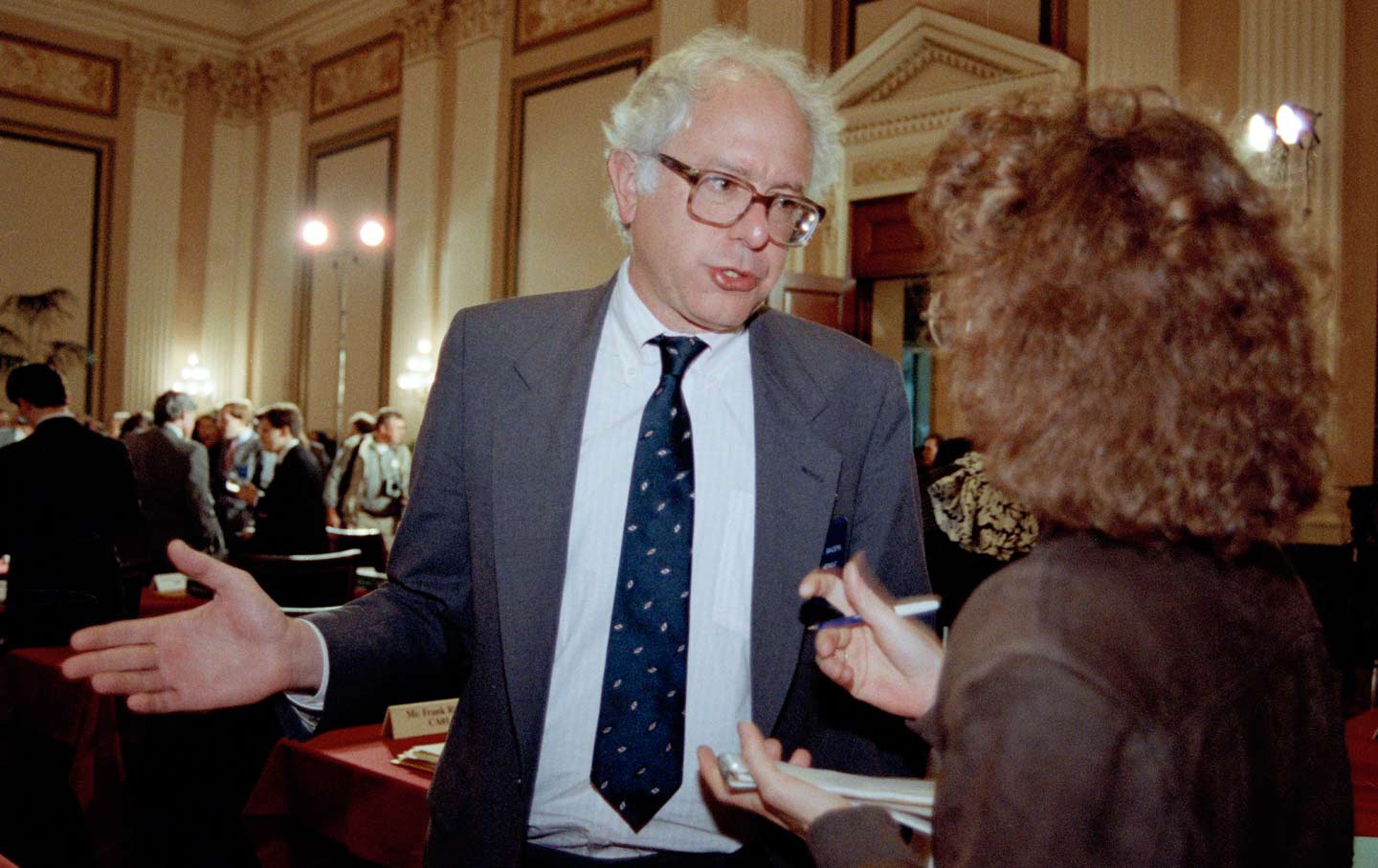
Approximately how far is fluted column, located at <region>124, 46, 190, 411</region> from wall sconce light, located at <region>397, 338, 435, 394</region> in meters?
4.19

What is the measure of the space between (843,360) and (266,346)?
1368cm

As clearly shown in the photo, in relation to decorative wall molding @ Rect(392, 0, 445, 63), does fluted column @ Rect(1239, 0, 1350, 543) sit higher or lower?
lower

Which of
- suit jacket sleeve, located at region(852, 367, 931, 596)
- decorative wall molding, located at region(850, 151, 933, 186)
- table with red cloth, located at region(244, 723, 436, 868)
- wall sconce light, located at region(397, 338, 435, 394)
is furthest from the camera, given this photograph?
wall sconce light, located at region(397, 338, 435, 394)

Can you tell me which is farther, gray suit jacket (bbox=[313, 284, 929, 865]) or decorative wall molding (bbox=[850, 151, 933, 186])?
decorative wall molding (bbox=[850, 151, 933, 186])

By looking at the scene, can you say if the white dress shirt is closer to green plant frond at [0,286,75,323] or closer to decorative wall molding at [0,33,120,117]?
green plant frond at [0,286,75,323]

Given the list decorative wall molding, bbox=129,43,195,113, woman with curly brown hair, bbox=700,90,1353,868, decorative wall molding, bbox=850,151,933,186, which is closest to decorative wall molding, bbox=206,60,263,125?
→ decorative wall molding, bbox=129,43,195,113

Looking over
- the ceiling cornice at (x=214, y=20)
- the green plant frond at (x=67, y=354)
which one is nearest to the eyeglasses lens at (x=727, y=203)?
the ceiling cornice at (x=214, y=20)

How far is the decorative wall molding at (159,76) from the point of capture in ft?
44.1

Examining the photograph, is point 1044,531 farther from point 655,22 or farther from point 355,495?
point 655,22

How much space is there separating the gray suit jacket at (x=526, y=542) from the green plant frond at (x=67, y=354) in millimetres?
13177

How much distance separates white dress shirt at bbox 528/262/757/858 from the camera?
55.0 inches

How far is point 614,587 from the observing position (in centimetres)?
144

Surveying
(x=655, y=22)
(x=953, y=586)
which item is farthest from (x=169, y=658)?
(x=655, y=22)

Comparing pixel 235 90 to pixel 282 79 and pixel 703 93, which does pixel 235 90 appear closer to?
pixel 282 79
